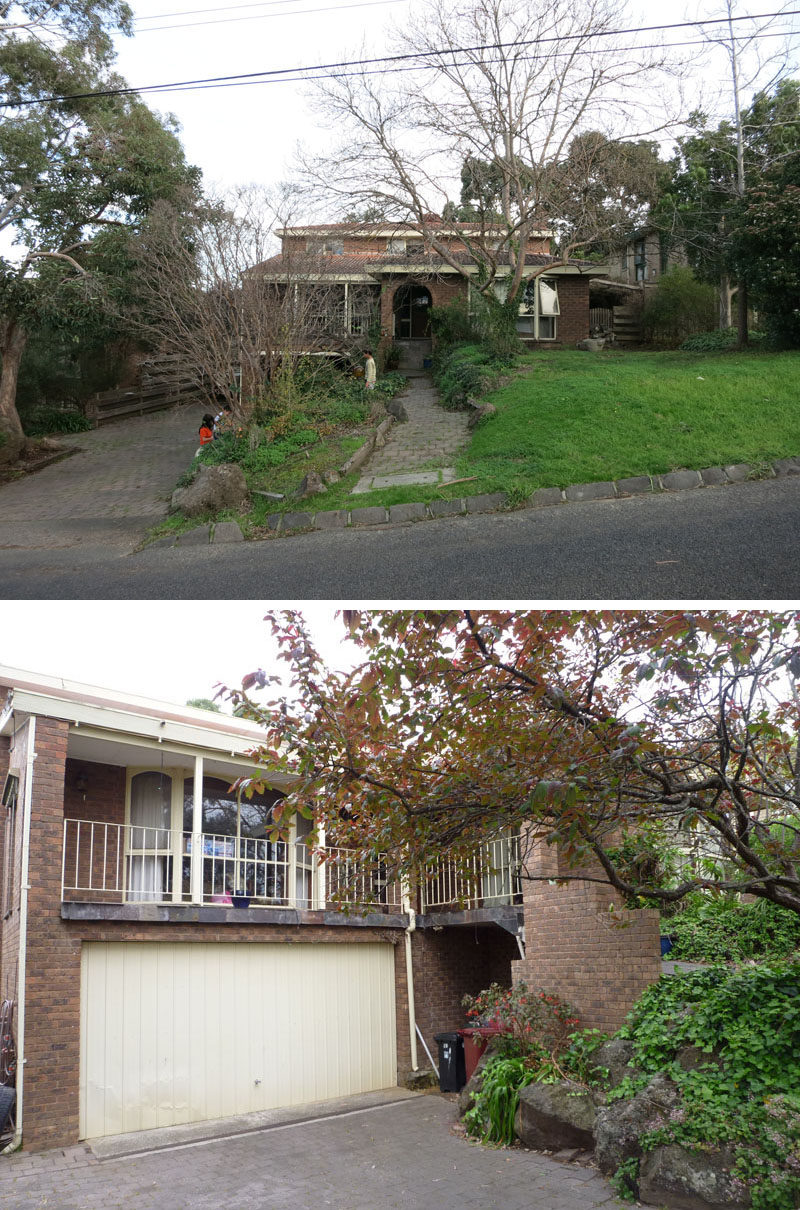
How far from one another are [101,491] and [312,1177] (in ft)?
45.4

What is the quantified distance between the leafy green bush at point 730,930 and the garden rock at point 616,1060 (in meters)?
1.97

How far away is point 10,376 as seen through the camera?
78.5ft

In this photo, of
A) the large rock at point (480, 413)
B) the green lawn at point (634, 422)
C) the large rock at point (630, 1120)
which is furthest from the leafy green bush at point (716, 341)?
the large rock at point (630, 1120)

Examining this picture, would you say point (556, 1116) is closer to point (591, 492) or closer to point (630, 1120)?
point (630, 1120)

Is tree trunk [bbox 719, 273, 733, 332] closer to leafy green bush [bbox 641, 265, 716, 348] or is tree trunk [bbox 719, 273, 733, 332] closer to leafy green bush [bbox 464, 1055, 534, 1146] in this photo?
leafy green bush [bbox 641, 265, 716, 348]

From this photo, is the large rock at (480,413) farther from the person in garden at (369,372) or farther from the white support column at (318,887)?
the white support column at (318,887)

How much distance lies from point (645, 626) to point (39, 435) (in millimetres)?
25820

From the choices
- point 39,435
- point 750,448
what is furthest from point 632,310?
point 39,435

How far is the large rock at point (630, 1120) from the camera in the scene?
7.06 m

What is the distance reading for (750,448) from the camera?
1256 centimetres

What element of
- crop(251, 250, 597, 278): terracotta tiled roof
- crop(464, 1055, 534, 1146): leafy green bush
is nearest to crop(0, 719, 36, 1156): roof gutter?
crop(464, 1055, 534, 1146): leafy green bush

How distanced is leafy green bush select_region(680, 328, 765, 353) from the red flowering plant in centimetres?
1534

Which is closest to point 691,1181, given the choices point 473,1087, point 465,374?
point 473,1087

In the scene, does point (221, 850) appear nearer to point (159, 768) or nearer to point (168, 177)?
point (159, 768)
